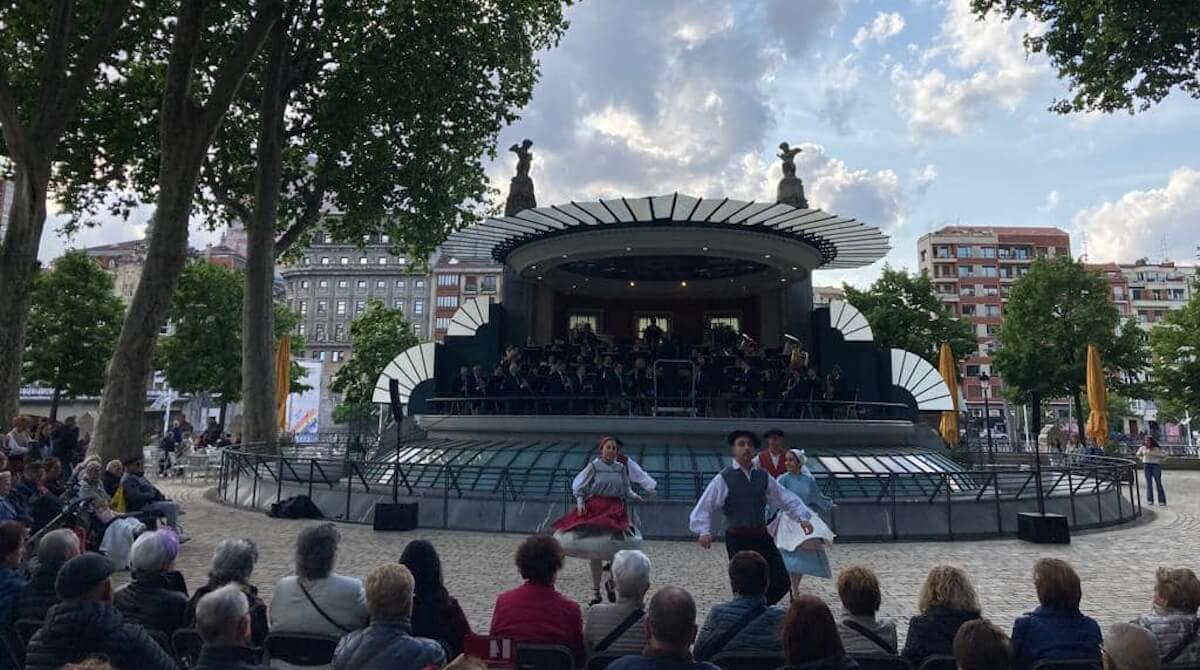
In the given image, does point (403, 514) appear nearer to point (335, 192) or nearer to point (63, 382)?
point (335, 192)

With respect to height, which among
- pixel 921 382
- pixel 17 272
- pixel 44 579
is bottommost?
pixel 44 579

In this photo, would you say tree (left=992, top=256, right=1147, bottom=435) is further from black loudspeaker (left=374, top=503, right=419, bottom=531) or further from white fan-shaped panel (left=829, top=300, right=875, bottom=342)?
black loudspeaker (left=374, top=503, right=419, bottom=531)

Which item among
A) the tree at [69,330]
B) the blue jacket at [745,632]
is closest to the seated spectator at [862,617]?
the blue jacket at [745,632]

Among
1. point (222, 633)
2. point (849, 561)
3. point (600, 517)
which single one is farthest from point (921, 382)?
point (222, 633)

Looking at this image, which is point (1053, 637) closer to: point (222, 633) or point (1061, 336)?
point (222, 633)

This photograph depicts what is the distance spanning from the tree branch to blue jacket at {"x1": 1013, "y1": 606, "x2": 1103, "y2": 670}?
58.7 ft

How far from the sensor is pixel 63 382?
36781mm

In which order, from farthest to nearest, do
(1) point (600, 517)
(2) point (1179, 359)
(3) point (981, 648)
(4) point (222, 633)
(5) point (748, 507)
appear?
1. (2) point (1179, 359)
2. (1) point (600, 517)
3. (5) point (748, 507)
4. (4) point (222, 633)
5. (3) point (981, 648)

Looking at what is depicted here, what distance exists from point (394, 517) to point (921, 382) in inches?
755

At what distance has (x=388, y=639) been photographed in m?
3.20

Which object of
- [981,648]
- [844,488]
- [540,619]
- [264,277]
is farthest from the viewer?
[264,277]

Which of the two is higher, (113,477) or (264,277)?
(264,277)

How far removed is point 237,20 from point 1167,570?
26059 millimetres

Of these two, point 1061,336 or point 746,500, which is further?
point 1061,336
